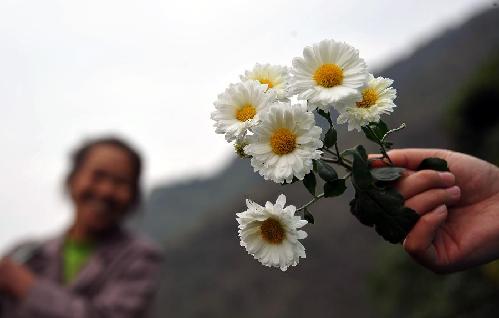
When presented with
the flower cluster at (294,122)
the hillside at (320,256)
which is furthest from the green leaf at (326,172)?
the hillside at (320,256)

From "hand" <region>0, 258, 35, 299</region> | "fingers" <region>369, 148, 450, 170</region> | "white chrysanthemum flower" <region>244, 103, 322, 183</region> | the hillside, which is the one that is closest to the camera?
"white chrysanthemum flower" <region>244, 103, 322, 183</region>

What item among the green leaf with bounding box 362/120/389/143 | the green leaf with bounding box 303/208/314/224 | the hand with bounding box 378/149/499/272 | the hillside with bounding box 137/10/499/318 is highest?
the green leaf with bounding box 362/120/389/143

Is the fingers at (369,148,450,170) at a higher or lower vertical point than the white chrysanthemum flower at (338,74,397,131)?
lower

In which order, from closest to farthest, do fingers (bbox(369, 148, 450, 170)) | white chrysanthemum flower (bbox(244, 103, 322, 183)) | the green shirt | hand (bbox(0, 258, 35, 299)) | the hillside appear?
white chrysanthemum flower (bbox(244, 103, 322, 183))
fingers (bbox(369, 148, 450, 170))
hand (bbox(0, 258, 35, 299))
the green shirt
the hillside

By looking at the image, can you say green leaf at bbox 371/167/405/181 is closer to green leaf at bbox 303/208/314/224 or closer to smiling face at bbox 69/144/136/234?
green leaf at bbox 303/208/314/224

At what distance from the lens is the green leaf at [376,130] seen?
2.61ft

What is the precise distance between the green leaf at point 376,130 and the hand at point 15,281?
166cm

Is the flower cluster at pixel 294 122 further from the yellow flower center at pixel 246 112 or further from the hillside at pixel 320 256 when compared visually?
the hillside at pixel 320 256

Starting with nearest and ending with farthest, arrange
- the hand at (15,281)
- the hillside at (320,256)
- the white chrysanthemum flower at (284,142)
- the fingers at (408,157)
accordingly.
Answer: the white chrysanthemum flower at (284,142) < the fingers at (408,157) < the hand at (15,281) < the hillside at (320,256)

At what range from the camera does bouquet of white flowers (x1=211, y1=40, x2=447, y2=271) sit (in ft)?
2.35

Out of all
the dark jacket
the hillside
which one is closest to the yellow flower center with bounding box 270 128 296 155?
the dark jacket

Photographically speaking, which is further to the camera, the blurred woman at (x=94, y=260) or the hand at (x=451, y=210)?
the blurred woman at (x=94, y=260)

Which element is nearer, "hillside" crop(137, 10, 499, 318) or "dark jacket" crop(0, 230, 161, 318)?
"dark jacket" crop(0, 230, 161, 318)

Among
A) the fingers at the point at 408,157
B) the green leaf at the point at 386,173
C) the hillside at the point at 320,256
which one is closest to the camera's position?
the green leaf at the point at 386,173
